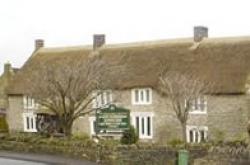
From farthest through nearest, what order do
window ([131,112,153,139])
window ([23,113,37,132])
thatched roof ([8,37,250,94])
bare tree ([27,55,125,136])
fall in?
window ([23,113,37,132]) → window ([131,112,153,139]) → thatched roof ([8,37,250,94]) → bare tree ([27,55,125,136])

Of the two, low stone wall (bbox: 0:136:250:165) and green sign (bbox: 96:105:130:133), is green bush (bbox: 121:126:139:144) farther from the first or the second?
green sign (bbox: 96:105:130:133)

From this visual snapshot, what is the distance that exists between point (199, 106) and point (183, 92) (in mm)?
2748

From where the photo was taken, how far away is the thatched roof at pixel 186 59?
51125 mm

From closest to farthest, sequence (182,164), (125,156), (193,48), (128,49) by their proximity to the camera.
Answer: (182,164) < (125,156) < (193,48) < (128,49)

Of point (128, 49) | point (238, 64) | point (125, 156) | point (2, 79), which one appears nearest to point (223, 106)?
point (238, 64)

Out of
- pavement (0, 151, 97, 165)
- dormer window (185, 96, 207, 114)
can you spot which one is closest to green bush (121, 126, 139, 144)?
pavement (0, 151, 97, 165)

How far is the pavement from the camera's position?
34.9 meters

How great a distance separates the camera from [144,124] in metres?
54.5

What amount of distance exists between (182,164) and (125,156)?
3666mm

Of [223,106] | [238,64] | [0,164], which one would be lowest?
[0,164]

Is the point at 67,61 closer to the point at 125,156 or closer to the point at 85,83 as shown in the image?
the point at 85,83

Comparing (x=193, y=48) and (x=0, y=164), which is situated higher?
(x=193, y=48)

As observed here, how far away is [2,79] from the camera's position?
73375mm

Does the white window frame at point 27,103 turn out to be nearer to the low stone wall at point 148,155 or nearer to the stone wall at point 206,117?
the stone wall at point 206,117
